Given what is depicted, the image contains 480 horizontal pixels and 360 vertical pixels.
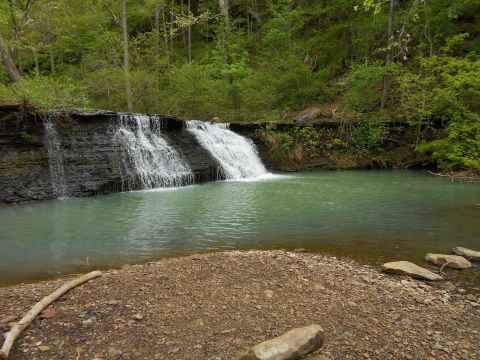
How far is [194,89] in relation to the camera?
66.7 ft

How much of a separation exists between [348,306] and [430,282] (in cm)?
156

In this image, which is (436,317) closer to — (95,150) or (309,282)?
(309,282)

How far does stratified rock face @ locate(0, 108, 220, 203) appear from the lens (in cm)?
1129

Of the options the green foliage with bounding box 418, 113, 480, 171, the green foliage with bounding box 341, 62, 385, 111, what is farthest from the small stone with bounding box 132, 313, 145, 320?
the green foliage with bounding box 341, 62, 385, 111

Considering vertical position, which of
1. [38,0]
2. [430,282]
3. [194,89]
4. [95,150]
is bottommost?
[430,282]

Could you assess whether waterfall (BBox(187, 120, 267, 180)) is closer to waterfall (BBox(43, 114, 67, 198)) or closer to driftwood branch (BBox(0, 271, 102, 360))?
waterfall (BBox(43, 114, 67, 198))

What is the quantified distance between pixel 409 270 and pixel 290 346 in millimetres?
2787

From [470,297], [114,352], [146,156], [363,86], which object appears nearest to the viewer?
[114,352]

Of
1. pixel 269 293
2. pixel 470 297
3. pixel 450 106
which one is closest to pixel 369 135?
pixel 450 106

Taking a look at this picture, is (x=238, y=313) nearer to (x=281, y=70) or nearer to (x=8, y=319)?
(x=8, y=319)

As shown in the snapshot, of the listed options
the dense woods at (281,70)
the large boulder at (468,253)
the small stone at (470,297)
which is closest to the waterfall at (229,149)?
the dense woods at (281,70)

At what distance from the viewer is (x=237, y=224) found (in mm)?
8062

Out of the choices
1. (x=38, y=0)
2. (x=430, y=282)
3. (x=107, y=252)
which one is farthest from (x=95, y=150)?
(x=38, y=0)

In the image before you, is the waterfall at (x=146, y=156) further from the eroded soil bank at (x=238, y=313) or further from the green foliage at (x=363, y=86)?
the green foliage at (x=363, y=86)
